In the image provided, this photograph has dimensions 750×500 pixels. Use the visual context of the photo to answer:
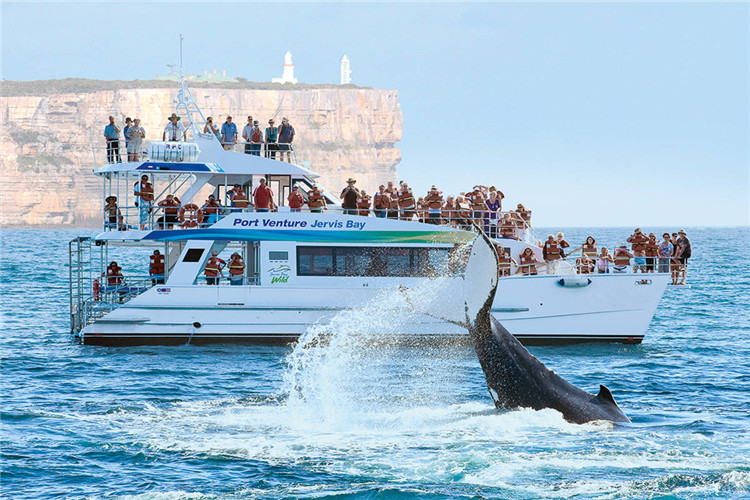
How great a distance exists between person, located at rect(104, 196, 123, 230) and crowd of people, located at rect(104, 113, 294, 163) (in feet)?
4.76

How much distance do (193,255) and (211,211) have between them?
1383 millimetres

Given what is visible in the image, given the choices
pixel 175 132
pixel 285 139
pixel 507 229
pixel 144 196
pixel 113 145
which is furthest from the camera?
pixel 285 139

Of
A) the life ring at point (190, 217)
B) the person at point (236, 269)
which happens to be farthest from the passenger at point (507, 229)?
the life ring at point (190, 217)

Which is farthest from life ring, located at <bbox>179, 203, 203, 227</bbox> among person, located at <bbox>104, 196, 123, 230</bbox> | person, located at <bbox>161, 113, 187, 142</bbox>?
person, located at <bbox>161, 113, 187, 142</bbox>

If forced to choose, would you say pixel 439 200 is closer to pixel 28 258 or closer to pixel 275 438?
pixel 275 438

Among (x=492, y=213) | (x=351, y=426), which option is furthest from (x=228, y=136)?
(x=351, y=426)

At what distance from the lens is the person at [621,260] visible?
27.7 meters

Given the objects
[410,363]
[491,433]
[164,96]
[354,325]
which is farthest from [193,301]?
[164,96]

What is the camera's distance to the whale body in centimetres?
1276

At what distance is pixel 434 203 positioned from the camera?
2769 centimetres

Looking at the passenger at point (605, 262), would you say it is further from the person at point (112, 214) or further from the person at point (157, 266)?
the person at point (112, 214)

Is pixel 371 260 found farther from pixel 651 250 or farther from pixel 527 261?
pixel 651 250

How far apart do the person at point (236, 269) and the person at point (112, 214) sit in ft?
10.6

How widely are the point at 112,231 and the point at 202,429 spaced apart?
38.6 feet
